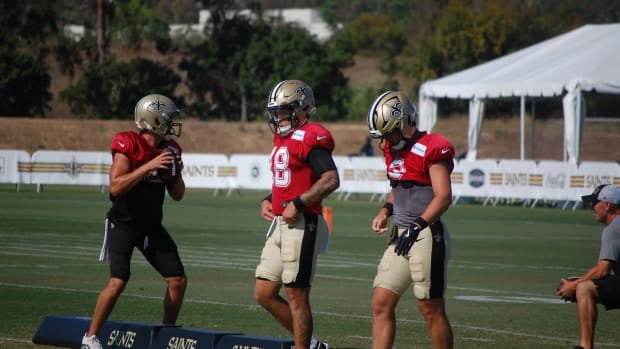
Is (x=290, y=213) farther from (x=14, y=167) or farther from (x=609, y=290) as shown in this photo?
(x=14, y=167)

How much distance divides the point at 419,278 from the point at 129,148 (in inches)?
102

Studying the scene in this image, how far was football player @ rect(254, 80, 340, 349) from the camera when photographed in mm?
9242

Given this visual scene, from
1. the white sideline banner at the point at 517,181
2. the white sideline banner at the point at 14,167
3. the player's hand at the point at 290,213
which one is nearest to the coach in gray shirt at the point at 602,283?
the player's hand at the point at 290,213

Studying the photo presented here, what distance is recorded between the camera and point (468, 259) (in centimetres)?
1981

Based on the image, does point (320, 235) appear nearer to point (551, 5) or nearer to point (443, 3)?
point (551, 5)

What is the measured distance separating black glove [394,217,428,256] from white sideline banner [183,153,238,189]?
30757 mm

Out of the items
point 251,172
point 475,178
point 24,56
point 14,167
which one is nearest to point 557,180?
point 475,178


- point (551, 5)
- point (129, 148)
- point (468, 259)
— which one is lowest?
point (468, 259)

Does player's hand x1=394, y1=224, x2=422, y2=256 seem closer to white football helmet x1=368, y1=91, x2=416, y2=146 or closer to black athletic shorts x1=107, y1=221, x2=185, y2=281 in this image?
white football helmet x1=368, y1=91, x2=416, y2=146

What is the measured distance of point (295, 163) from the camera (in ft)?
31.0

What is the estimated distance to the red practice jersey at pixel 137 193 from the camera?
981 centimetres

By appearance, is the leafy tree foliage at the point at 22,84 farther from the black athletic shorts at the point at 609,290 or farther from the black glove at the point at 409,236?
the black glove at the point at 409,236

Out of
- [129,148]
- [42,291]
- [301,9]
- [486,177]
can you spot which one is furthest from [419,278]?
[301,9]

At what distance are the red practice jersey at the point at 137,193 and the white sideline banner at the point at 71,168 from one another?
28611mm
